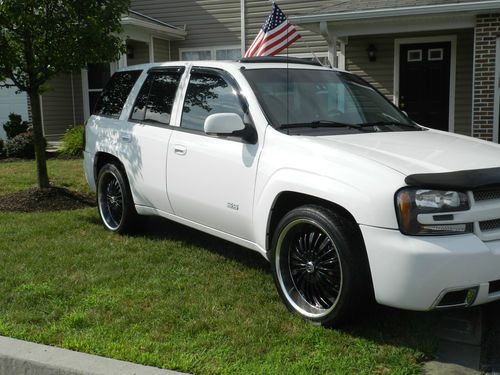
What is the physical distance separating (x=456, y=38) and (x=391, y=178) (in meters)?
10.2

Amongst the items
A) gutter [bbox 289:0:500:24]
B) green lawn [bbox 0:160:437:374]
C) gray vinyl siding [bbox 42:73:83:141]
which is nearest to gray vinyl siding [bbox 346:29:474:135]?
gutter [bbox 289:0:500:24]

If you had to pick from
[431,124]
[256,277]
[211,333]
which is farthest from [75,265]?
[431,124]

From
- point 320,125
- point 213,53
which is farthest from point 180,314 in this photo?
point 213,53

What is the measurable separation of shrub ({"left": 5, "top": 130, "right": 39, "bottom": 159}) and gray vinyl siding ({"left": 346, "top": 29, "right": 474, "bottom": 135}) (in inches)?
310

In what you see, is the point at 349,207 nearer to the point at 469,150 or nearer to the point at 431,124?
the point at 469,150

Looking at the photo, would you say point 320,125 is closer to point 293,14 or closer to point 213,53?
point 293,14

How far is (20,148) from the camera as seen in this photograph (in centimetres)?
1394

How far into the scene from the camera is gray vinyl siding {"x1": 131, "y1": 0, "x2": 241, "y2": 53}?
1519cm

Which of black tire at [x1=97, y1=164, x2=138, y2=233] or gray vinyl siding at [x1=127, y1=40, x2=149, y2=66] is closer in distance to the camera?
black tire at [x1=97, y1=164, x2=138, y2=233]

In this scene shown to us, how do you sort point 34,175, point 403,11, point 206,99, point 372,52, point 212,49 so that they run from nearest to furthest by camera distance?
point 206,99 → point 403,11 → point 34,175 → point 372,52 → point 212,49

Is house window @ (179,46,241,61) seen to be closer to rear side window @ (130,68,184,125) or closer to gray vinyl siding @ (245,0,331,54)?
gray vinyl siding @ (245,0,331,54)

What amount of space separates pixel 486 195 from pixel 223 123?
6.02 feet

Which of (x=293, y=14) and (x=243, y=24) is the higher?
(x=293, y=14)

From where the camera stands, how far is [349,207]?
133 inches
